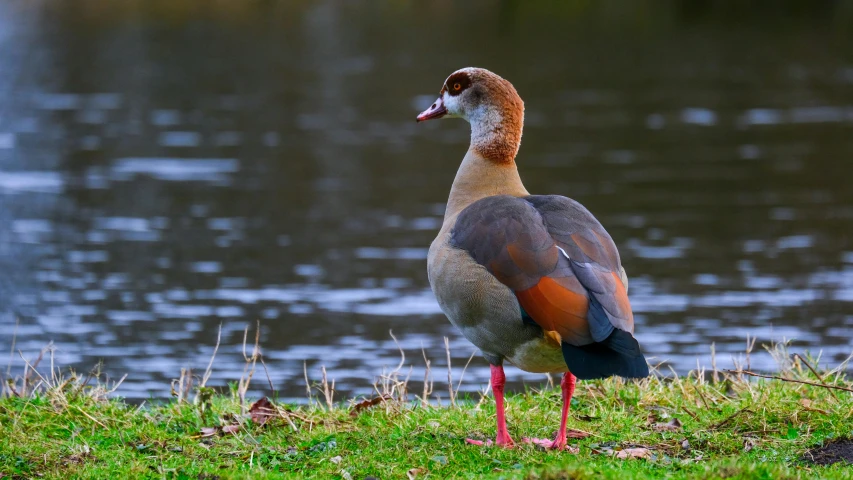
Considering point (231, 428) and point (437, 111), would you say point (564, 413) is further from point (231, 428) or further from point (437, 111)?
point (437, 111)

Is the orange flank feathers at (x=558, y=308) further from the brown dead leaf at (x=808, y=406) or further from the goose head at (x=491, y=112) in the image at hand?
the brown dead leaf at (x=808, y=406)

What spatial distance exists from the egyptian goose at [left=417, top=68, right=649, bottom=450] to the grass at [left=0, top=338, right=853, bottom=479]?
0.46 meters

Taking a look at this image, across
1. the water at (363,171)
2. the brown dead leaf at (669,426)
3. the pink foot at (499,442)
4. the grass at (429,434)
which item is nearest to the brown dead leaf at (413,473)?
the grass at (429,434)

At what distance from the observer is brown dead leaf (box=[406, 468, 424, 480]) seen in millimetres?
5715

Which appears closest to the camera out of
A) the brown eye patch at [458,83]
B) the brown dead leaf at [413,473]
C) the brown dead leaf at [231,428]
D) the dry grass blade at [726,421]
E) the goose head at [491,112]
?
the brown dead leaf at [413,473]

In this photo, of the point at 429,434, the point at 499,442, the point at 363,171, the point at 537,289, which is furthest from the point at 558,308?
the point at 363,171

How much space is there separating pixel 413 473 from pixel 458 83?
8.66 ft

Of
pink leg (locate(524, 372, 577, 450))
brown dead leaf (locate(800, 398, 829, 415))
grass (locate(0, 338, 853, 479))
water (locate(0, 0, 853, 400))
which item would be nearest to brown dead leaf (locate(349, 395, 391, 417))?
grass (locate(0, 338, 853, 479))

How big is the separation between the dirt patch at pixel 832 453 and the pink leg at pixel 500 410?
1.55 m

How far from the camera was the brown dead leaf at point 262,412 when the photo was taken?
6.94 meters

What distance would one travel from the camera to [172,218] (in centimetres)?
1967

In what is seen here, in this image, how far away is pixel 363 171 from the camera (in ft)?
76.6

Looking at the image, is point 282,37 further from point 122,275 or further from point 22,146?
point 122,275

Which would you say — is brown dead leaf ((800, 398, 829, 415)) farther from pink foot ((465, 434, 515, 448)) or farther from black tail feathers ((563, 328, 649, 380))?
pink foot ((465, 434, 515, 448))
